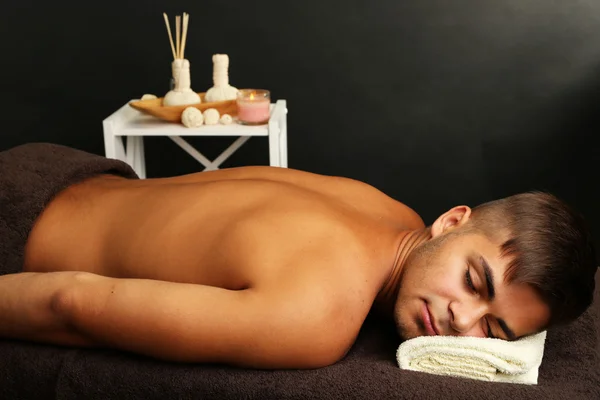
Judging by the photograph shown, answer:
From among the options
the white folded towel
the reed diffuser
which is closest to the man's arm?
the white folded towel

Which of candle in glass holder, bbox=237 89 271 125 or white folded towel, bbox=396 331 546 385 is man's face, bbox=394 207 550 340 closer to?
white folded towel, bbox=396 331 546 385

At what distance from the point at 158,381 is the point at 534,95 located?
219 centimetres

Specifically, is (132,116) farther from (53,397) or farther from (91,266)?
(53,397)

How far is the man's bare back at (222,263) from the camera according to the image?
118 cm

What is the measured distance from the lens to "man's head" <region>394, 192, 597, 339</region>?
1274mm

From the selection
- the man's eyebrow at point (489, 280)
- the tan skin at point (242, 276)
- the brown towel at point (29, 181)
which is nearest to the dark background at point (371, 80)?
the brown towel at point (29, 181)

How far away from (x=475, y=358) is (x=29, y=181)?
100 cm

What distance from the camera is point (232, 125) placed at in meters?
2.48

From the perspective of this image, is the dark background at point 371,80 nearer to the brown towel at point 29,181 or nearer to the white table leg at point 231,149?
the white table leg at point 231,149

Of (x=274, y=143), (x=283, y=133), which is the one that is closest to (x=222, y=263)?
(x=274, y=143)

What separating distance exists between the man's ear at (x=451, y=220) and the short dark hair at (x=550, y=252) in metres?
0.05

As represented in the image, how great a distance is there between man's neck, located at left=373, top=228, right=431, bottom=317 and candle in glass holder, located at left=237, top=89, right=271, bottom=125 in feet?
3.52

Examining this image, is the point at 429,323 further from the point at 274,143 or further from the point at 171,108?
the point at 171,108

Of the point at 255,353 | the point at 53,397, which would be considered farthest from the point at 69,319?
the point at 255,353
